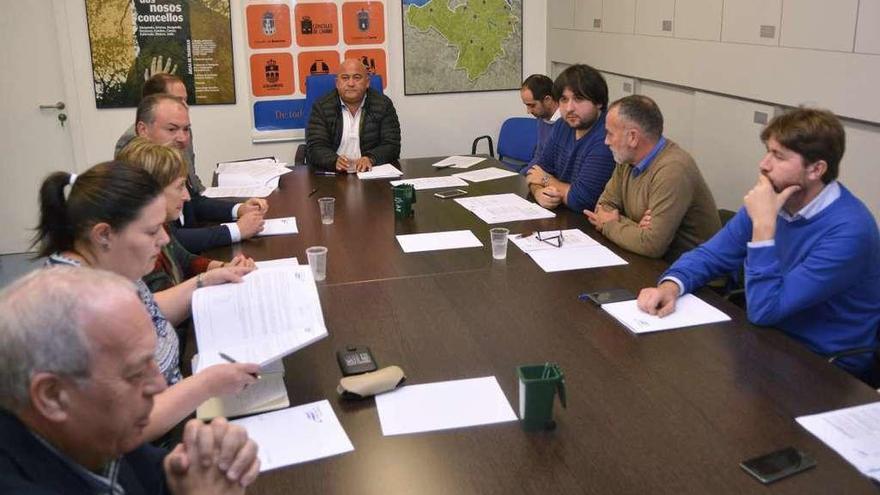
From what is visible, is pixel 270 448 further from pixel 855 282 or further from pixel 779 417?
pixel 855 282

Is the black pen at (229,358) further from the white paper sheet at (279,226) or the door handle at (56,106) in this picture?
the door handle at (56,106)

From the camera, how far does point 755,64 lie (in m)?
3.69

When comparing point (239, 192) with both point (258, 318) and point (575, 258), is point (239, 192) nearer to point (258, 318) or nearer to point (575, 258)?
point (575, 258)

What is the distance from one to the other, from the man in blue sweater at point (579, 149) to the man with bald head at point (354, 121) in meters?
1.37

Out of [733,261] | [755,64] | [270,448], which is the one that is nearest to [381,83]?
[755,64]

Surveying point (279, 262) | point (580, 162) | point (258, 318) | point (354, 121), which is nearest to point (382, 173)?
point (354, 121)

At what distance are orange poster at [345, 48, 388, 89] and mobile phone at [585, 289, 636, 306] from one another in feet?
13.0

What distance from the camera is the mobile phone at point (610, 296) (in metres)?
2.33

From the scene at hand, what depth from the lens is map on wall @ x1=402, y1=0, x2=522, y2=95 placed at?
596cm

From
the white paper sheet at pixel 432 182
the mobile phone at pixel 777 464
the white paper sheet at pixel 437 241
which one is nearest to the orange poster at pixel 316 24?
the white paper sheet at pixel 432 182

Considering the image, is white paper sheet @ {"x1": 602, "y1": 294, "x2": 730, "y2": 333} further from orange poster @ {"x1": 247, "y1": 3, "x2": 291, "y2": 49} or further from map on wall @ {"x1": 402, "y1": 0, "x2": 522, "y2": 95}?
orange poster @ {"x1": 247, "y1": 3, "x2": 291, "y2": 49}

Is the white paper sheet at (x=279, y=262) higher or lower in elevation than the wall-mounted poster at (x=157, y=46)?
lower

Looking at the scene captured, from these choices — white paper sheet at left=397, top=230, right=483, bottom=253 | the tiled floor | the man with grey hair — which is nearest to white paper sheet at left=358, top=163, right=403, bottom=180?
white paper sheet at left=397, top=230, right=483, bottom=253


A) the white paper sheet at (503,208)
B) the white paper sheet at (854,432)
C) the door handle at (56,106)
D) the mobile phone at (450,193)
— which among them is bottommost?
the white paper sheet at (854,432)
